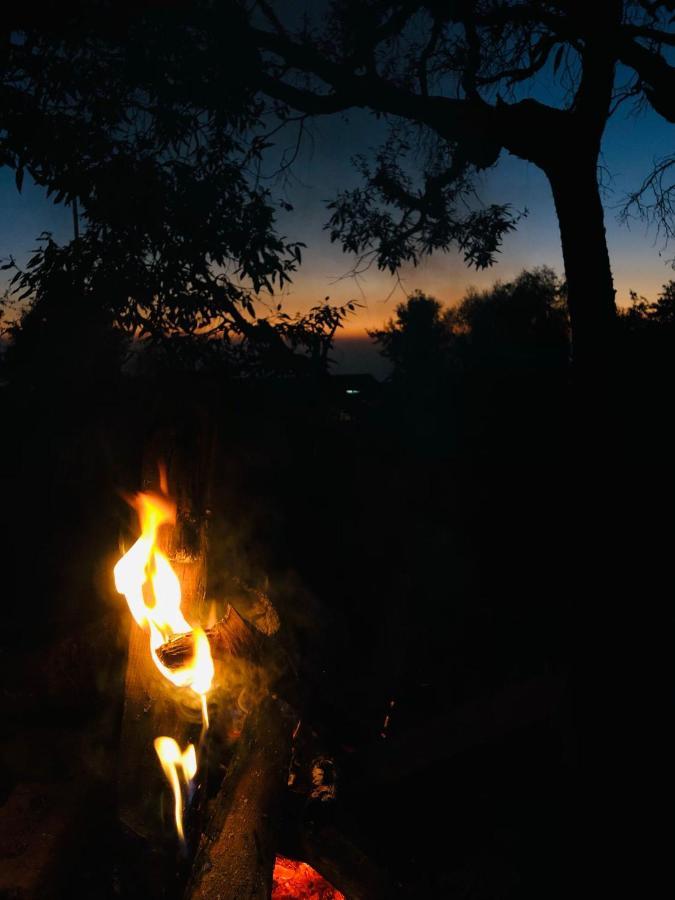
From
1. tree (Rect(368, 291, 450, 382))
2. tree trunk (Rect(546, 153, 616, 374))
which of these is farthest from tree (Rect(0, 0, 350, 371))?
tree (Rect(368, 291, 450, 382))

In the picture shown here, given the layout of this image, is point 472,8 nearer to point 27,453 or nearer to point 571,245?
point 571,245

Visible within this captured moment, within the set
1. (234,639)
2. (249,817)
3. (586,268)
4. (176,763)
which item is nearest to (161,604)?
(234,639)

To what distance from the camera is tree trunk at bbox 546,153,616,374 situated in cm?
483

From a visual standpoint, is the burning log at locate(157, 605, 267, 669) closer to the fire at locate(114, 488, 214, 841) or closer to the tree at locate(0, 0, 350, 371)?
the fire at locate(114, 488, 214, 841)

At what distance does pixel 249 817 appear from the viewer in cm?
263

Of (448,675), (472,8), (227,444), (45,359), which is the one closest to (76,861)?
(448,675)

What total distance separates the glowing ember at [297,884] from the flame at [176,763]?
0.74 m

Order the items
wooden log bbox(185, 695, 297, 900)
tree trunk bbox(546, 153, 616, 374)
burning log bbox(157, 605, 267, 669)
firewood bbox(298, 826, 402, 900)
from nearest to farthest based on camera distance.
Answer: wooden log bbox(185, 695, 297, 900) → firewood bbox(298, 826, 402, 900) → burning log bbox(157, 605, 267, 669) → tree trunk bbox(546, 153, 616, 374)

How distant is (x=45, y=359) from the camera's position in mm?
7930

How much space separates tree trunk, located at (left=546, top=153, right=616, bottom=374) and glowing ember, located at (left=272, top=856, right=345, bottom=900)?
4519mm

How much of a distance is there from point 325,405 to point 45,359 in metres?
4.44

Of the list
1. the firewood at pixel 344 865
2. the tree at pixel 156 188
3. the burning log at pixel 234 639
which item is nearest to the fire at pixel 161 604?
the burning log at pixel 234 639

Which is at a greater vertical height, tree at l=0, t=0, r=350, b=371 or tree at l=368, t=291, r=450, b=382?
tree at l=368, t=291, r=450, b=382

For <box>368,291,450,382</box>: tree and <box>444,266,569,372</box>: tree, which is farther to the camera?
<box>368,291,450,382</box>: tree
